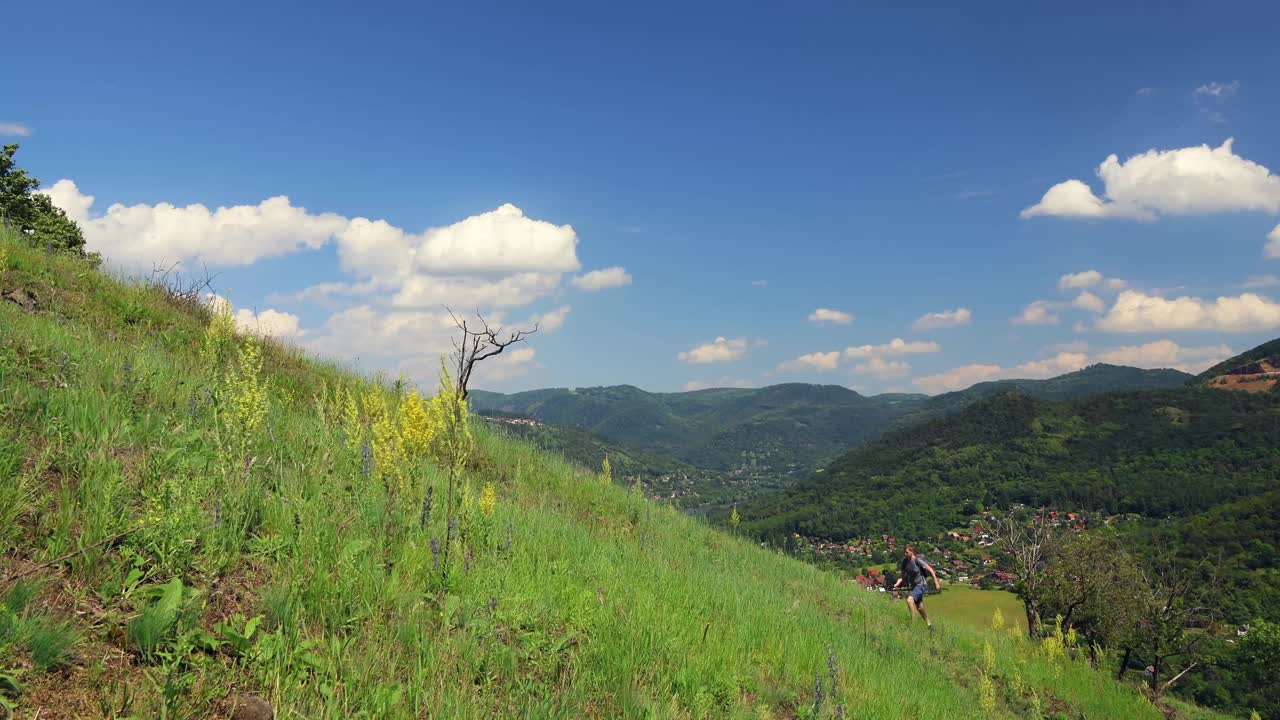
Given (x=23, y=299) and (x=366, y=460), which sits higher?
(x=23, y=299)

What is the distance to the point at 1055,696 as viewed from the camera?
1166 centimetres

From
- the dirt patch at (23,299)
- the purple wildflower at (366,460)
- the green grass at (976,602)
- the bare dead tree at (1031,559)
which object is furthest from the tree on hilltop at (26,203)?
the green grass at (976,602)

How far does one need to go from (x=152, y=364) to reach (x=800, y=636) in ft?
25.6

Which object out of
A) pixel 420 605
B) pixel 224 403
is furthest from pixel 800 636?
pixel 224 403

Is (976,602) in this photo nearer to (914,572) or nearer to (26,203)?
(914,572)

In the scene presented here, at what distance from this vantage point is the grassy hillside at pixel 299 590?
2943 mm

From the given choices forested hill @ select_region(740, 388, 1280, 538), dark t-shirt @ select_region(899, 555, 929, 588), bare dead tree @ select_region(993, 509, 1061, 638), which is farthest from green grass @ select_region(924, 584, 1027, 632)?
dark t-shirt @ select_region(899, 555, 929, 588)

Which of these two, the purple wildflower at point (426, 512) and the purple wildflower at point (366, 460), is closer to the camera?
the purple wildflower at point (426, 512)

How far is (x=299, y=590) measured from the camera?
3586 millimetres

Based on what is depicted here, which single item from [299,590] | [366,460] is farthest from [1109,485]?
[299,590]

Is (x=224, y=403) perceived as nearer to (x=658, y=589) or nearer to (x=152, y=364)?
(x=152, y=364)

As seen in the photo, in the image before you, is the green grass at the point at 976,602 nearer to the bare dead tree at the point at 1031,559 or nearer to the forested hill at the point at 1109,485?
the bare dead tree at the point at 1031,559

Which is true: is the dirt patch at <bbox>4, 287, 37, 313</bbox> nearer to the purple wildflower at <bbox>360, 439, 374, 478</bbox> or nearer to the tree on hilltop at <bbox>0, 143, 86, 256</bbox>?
the purple wildflower at <bbox>360, 439, 374, 478</bbox>

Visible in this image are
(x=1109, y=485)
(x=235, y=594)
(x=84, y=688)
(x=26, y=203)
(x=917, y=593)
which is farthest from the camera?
(x=1109, y=485)
